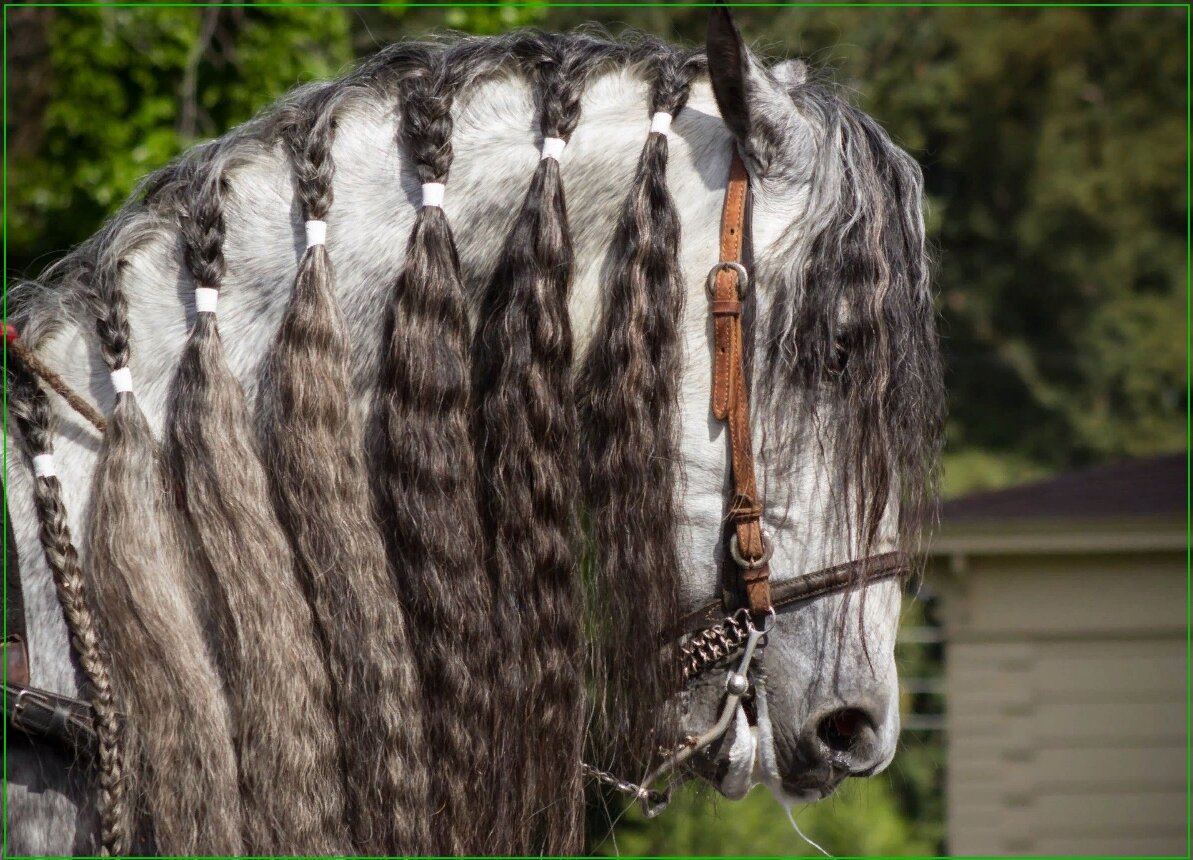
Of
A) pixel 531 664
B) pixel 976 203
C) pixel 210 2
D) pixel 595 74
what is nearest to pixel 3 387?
pixel 531 664

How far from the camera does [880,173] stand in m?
1.93

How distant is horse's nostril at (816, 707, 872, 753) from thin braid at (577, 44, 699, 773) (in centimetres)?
26

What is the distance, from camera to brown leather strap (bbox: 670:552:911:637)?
6.05 ft

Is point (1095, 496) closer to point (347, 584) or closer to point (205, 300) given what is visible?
point (347, 584)

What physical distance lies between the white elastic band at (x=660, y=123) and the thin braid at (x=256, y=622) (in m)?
0.74

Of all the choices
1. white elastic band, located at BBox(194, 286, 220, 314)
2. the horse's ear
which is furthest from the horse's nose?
white elastic band, located at BBox(194, 286, 220, 314)

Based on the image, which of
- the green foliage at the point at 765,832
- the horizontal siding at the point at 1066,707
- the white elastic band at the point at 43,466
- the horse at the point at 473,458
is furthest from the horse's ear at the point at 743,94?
the green foliage at the point at 765,832

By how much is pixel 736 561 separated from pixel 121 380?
95 cm

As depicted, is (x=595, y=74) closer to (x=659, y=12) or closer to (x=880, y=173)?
(x=880, y=173)

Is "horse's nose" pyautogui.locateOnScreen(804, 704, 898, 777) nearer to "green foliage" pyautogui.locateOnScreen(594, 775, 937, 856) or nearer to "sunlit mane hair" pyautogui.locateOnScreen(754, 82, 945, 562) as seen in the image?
"sunlit mane hair" pyautogui.locateOnScreen(754, 82, 945, 562)

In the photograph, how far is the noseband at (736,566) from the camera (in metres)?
1.80

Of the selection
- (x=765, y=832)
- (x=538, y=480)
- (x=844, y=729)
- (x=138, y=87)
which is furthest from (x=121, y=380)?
(x=765, y=832)

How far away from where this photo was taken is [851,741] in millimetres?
1933

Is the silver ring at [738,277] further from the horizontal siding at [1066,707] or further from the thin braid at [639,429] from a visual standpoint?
the horizontal siding at [1066,707]
